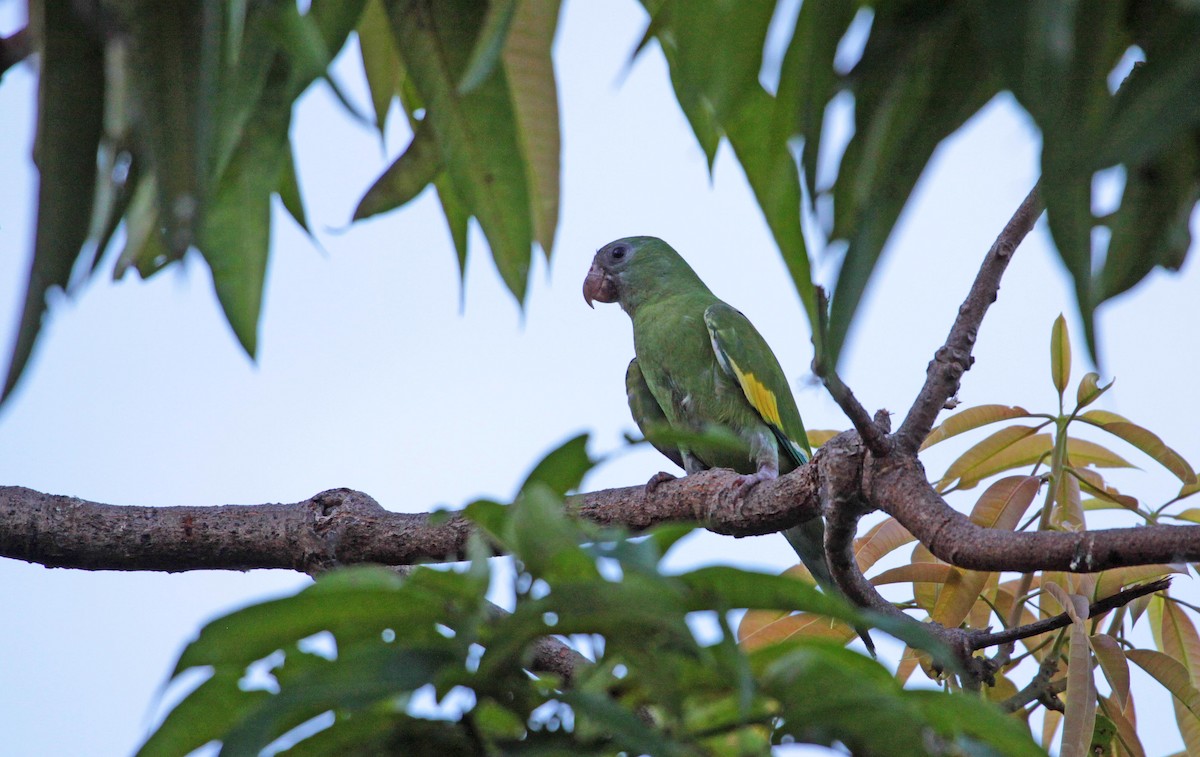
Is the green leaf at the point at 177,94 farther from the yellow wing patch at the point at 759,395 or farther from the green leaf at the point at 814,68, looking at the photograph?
the yellow wing patch at the point at 759,395

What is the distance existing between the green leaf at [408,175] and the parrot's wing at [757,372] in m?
2.42

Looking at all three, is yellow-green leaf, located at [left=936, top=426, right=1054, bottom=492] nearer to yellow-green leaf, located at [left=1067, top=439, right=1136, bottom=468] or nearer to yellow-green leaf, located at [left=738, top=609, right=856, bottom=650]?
yellow-green leaf, located at [left=1067, top=439, right=1136, bottom=468]

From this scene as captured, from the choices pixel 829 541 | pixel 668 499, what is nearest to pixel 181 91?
pixel 829 541

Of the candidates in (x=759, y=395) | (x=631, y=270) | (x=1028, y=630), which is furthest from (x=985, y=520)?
(x=631, y=270)

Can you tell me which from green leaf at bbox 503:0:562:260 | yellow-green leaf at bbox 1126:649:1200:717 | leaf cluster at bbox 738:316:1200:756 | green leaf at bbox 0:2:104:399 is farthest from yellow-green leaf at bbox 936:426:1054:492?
green leaf at bbox 0:2:104:399

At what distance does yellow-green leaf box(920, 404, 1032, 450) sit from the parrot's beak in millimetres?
2076

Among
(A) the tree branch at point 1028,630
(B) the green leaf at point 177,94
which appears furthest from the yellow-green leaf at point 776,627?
(B) the green leaf at point 177,94

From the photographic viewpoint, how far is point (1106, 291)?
0.73 m

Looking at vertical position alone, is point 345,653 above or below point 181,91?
below

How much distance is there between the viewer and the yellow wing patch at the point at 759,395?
11.7 feet

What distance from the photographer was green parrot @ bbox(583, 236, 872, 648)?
3.60 m

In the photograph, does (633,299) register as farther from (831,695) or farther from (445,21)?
(831,695)

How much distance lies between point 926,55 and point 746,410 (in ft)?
9.54

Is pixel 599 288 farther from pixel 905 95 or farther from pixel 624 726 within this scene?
pixel 624 726
